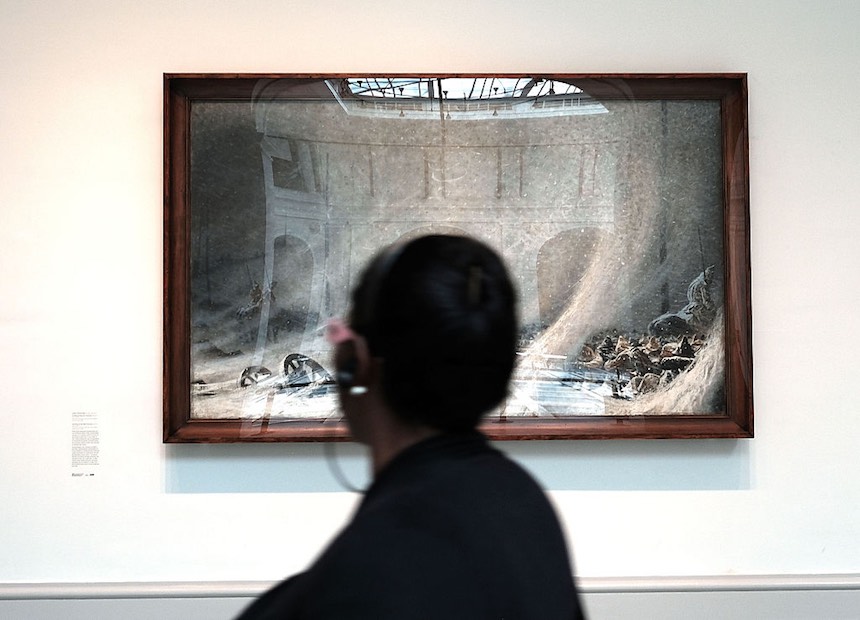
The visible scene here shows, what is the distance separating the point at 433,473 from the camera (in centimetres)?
108

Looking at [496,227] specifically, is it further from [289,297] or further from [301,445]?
[301,445]

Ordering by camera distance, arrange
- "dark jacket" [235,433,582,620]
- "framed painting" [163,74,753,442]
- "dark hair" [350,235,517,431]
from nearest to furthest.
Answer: "dark jacket" [235,433,582,620]
"dark hair" [350,235,517,431]
"framed painting" [163,74,753,442]

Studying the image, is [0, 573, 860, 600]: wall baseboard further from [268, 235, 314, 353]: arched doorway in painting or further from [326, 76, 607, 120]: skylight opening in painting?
[326, 76, 607, 120]: skylight opening in painting

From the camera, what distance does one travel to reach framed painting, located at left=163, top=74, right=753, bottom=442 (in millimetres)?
3010

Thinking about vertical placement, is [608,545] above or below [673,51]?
below

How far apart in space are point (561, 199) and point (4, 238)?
190cm

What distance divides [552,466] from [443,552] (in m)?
2.14

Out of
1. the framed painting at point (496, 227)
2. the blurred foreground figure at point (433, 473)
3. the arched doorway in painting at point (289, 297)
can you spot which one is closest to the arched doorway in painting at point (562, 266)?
the framed painting at point (496, 227)

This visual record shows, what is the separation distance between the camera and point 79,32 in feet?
10.1

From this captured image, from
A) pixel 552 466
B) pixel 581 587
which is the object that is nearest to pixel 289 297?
pixel 552 466

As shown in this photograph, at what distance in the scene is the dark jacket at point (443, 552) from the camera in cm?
96

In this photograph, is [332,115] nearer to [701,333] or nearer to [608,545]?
[701,333]

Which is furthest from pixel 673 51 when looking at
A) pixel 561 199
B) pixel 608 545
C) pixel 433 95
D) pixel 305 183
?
pixel 608 545

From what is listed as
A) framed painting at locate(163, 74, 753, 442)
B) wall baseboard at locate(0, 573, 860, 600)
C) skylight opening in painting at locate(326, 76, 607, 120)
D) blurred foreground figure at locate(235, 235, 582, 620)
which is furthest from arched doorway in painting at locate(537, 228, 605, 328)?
blurred foreground figure at locate(235, 235, 582, 620)
